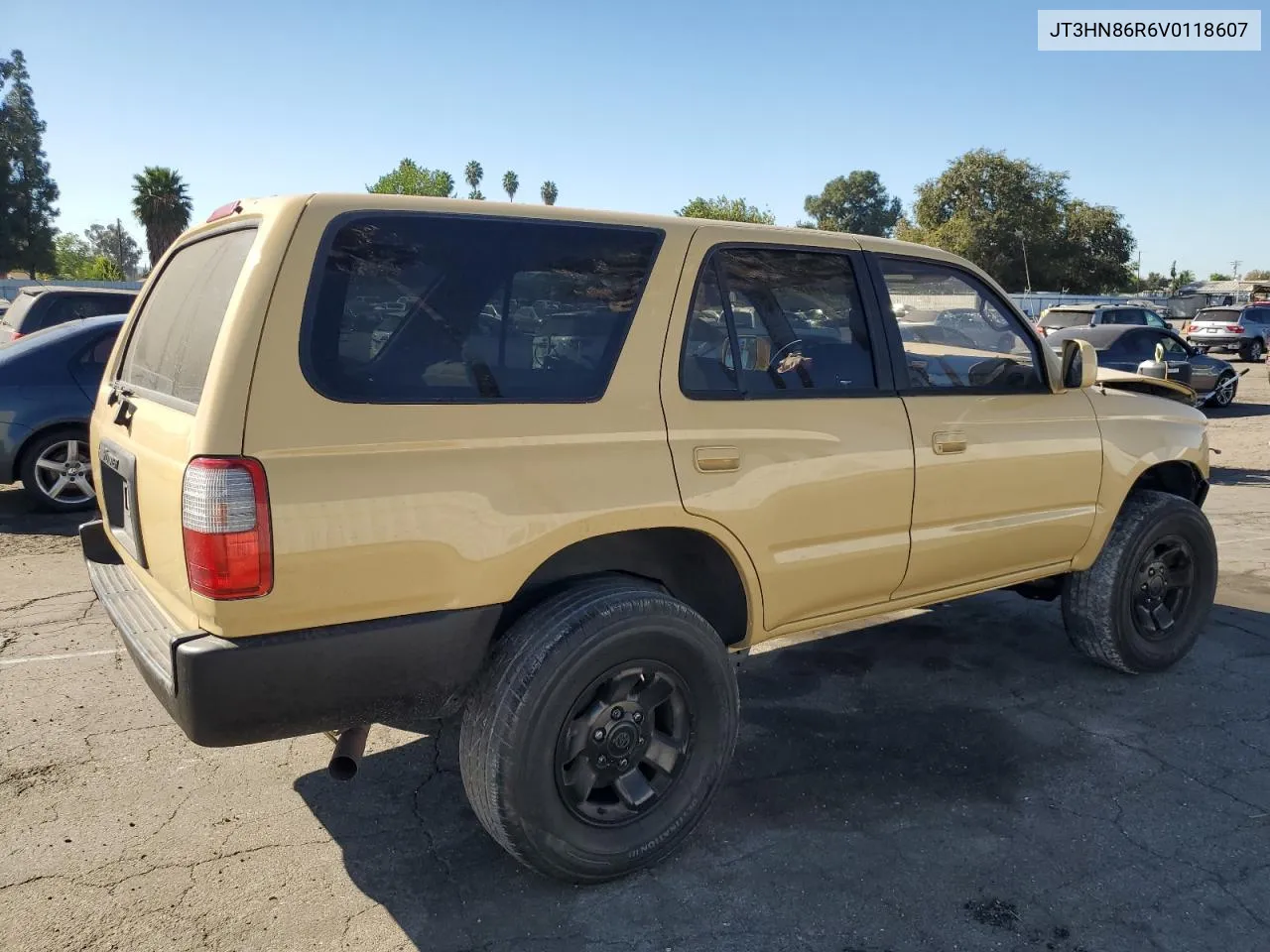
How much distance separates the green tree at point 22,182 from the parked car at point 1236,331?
53902 millimetres

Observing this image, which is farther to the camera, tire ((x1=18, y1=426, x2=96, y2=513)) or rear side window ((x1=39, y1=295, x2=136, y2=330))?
rear side window ((x1=39, y1=295, x2=136, y2=330))

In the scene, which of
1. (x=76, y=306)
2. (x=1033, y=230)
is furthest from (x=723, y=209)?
(x=76, y=306)

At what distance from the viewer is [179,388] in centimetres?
272

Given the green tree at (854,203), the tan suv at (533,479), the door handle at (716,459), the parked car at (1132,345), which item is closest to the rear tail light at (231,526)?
the tan suv at (533,479)

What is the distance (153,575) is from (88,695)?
1.82 meters

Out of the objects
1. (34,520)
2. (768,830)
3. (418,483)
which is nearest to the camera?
(418,483)

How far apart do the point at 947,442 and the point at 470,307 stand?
1.91 metres

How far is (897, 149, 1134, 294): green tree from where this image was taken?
52.7m

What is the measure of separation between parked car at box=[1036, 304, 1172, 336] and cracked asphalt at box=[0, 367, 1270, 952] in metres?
15.9

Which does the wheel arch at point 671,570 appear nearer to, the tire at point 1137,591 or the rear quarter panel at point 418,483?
the rear quarter panel at point 418,483

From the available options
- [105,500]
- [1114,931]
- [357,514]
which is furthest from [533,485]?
[1114,931]

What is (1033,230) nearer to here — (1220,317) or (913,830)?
(1220,317)

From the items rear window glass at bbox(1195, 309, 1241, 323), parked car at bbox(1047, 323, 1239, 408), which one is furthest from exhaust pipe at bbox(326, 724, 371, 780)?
rear window glass at bbox(1195, 309, 1241, 323)

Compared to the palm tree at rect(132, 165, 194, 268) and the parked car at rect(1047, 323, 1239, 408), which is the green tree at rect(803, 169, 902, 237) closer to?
the palm tree at rect(132, 165, 194, 268)
